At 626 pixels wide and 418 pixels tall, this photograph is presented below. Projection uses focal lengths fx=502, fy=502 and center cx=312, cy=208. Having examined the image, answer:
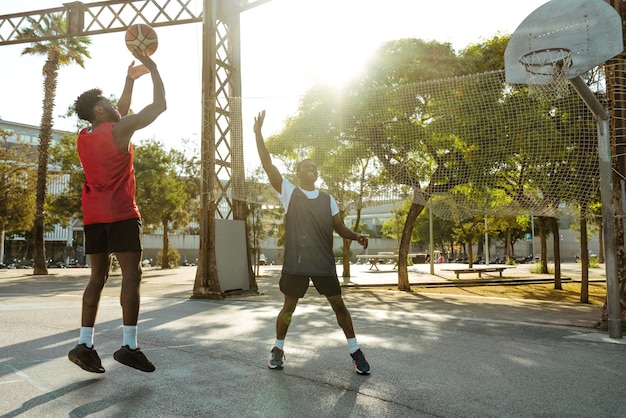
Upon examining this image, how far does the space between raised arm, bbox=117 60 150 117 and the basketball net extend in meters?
5.09

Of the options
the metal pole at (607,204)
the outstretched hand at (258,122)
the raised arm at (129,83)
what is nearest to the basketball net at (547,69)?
the metal pole at (607,204)

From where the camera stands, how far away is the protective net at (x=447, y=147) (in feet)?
38.7

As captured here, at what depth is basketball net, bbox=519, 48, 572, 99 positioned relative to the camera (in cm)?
647

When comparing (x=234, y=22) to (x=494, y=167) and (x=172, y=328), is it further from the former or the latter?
(x=172, y=328)

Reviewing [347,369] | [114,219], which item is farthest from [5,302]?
[347,369]

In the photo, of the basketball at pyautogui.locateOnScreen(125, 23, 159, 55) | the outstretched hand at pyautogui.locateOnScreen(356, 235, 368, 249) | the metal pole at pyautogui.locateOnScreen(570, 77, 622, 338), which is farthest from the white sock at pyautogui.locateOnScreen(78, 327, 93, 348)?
the metal pole at pyautogui.locateOnScreen(570, 77, 622, 338)

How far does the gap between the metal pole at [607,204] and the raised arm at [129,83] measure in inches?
201

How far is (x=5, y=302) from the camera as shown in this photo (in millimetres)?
9656

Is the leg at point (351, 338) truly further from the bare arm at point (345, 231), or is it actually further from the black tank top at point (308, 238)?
the bare arm at point (345, 231)

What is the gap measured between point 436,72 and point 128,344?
15.1m

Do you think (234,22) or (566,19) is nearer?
(566,19)

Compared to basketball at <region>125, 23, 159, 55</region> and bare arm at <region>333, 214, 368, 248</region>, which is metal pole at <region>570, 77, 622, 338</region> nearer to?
bare arm at <region>333, 214, 368, 248</region>

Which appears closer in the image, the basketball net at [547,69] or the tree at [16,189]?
the basketball net at [547,69]

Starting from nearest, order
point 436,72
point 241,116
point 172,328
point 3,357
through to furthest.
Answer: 1. point 3,357
2. point 172,328
3. point 241,116
4. point 436,72
